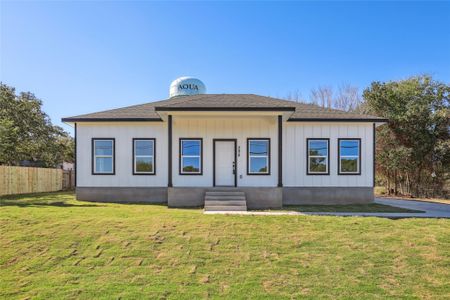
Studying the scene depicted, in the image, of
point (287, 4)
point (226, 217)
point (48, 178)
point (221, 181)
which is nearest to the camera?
point (226, 217)

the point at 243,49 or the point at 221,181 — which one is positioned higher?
the point at 243,49

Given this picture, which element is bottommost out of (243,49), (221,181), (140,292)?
(140,292)

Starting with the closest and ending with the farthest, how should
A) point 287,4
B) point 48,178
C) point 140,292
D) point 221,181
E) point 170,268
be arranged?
point 140,292
point 170,268
point 287,4
point 221,181
point 48,178

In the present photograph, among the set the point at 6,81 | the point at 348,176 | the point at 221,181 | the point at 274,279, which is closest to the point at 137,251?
the point at 274,279

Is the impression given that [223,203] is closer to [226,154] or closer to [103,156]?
[226,154]

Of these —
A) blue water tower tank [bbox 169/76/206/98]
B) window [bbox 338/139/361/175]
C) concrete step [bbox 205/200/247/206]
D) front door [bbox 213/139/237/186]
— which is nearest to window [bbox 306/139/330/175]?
window [bbox 338/139/361/175]

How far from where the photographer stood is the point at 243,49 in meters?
13.8

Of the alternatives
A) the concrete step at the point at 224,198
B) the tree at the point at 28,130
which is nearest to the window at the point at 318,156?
the concrete step at the point at 224,198

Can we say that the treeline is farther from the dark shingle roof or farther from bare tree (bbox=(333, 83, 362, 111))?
A: bare tree (bbox=(333, 83, 362, 111))

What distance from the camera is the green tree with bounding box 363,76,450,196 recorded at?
1602cm

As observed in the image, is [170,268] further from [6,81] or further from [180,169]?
[6,81]

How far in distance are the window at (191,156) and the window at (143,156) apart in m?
1.39

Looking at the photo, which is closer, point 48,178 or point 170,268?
point 170,268

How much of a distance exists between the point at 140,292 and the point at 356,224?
5494 millimetres
